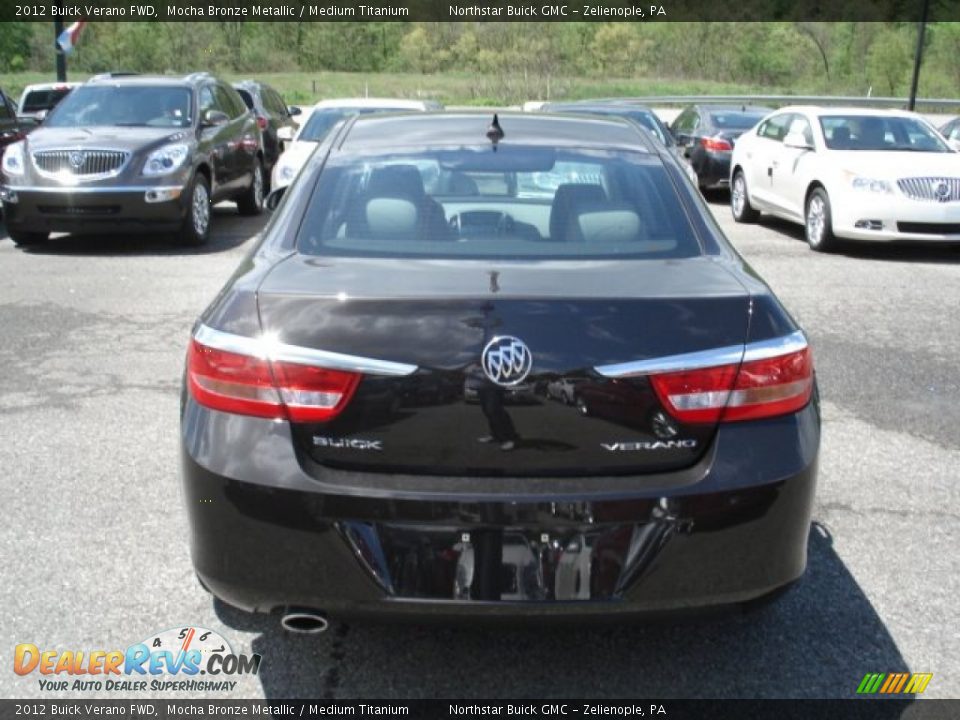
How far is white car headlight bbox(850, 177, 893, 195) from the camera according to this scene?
37.3ft

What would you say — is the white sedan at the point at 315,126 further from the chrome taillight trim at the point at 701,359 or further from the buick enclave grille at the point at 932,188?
the chrome taillight trim at the point at 701,359

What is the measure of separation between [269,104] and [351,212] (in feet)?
60.8

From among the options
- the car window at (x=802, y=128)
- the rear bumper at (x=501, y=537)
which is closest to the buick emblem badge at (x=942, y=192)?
the car window at (x=802, y=128)

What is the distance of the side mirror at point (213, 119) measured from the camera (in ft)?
41.2

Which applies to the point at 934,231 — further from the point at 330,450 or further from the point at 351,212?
the point at 330,450

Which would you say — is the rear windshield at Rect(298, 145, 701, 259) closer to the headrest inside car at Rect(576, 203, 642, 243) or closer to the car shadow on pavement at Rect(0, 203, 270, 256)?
the headrest inside car at Rect(576, 203, 642, 243)

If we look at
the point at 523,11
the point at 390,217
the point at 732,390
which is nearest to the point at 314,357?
the point at 390,217

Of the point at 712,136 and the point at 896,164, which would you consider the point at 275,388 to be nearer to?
the point at 896,164

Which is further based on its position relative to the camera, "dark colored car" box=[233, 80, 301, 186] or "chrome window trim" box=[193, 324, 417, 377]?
"dark colored car" box=[233, 80, 301, 186]

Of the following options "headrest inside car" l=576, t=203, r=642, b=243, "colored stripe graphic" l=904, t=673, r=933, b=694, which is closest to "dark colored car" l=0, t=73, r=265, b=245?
"headrest inside car" l=576, t=203, r=642, b=243

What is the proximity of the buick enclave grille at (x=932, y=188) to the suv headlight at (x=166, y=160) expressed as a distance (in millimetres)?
7498

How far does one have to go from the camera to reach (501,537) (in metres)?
2.69

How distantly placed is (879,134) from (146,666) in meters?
11.4

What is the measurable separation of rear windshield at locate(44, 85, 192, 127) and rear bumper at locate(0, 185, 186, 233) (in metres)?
1.26
